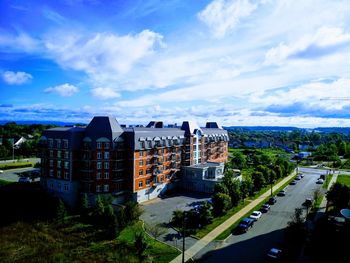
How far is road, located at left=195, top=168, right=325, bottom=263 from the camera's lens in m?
33.9

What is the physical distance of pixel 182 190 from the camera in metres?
67.1

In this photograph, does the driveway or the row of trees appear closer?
the driveway

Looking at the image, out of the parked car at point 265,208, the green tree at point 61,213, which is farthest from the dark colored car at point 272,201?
the green tree at point 61,213

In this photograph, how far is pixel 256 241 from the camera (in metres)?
38.4

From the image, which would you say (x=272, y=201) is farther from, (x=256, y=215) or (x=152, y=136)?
(x=152, y=136)

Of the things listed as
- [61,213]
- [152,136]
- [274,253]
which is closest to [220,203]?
[274,253]

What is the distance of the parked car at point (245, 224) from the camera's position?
4138 cm

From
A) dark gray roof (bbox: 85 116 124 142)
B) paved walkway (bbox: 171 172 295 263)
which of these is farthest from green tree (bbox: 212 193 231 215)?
dark gray roof (bbox: 85 116 124 142)

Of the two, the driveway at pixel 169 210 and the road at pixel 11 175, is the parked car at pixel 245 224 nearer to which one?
the driveway at pixel 169 210

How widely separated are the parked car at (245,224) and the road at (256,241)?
63 centimetres

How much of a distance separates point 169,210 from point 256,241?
18.2 meters

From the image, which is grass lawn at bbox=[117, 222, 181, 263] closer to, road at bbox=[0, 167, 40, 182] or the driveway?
the driveway

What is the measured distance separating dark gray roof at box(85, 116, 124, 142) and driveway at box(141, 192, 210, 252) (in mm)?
15367

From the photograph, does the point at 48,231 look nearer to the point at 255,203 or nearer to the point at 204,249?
the point at 204,249
